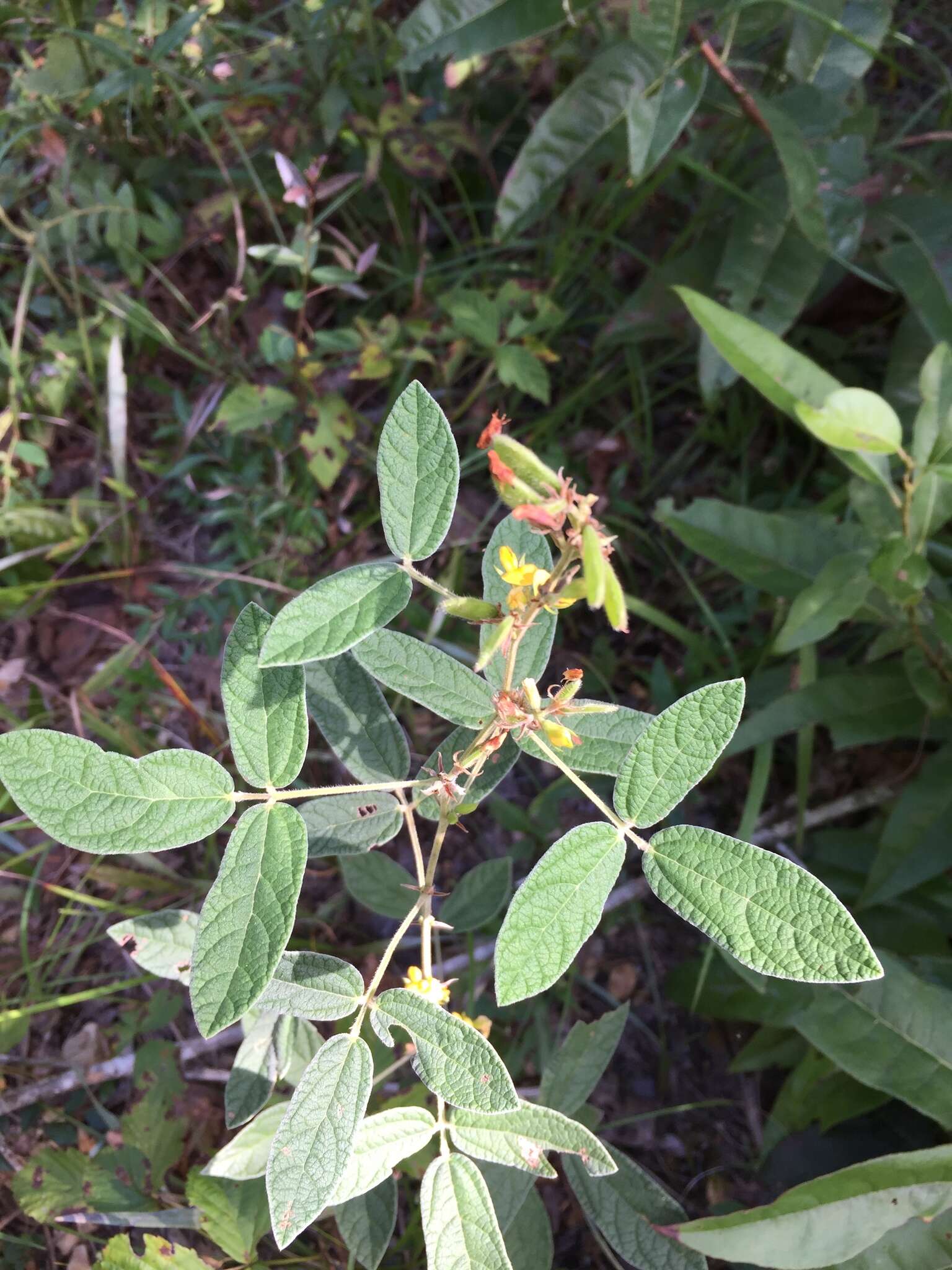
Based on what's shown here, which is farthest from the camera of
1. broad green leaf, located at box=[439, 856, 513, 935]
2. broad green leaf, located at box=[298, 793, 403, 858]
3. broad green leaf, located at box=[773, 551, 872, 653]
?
broad green leaf, located at box=[773, 551, 872, 653]

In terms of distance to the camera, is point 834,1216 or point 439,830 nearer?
point 439,830

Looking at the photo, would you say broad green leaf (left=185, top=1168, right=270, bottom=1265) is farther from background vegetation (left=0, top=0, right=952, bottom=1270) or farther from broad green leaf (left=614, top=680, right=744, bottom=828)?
broad green leaf (left=614, top=680, right=744, bottom=828)

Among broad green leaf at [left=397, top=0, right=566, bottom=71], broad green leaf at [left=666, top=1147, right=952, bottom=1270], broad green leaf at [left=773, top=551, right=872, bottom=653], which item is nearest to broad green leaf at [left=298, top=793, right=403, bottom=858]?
broad green leaf at [left=666, top=1147, right=952, bottom=1270]

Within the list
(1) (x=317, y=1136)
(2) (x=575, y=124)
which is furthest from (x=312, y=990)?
(2) (x=575, y=124)

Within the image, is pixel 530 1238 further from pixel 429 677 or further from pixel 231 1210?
pixel 429 677

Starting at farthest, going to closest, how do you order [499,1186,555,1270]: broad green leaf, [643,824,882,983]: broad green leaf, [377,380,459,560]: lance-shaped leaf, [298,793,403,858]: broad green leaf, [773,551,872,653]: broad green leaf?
[773,551,872,653]: broad green leaf, [499,1186,555,1270]: broad green leaf, [298,793,403,858]: broad green leaf, [377,380,459,560]: lance-shaped leaf, [643,824,882,983]: broad green leaf

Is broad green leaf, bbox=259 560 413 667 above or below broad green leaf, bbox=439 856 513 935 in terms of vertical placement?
above

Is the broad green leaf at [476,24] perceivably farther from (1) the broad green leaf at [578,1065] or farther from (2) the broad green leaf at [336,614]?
(1) the broad green leaf at [578,1065]
